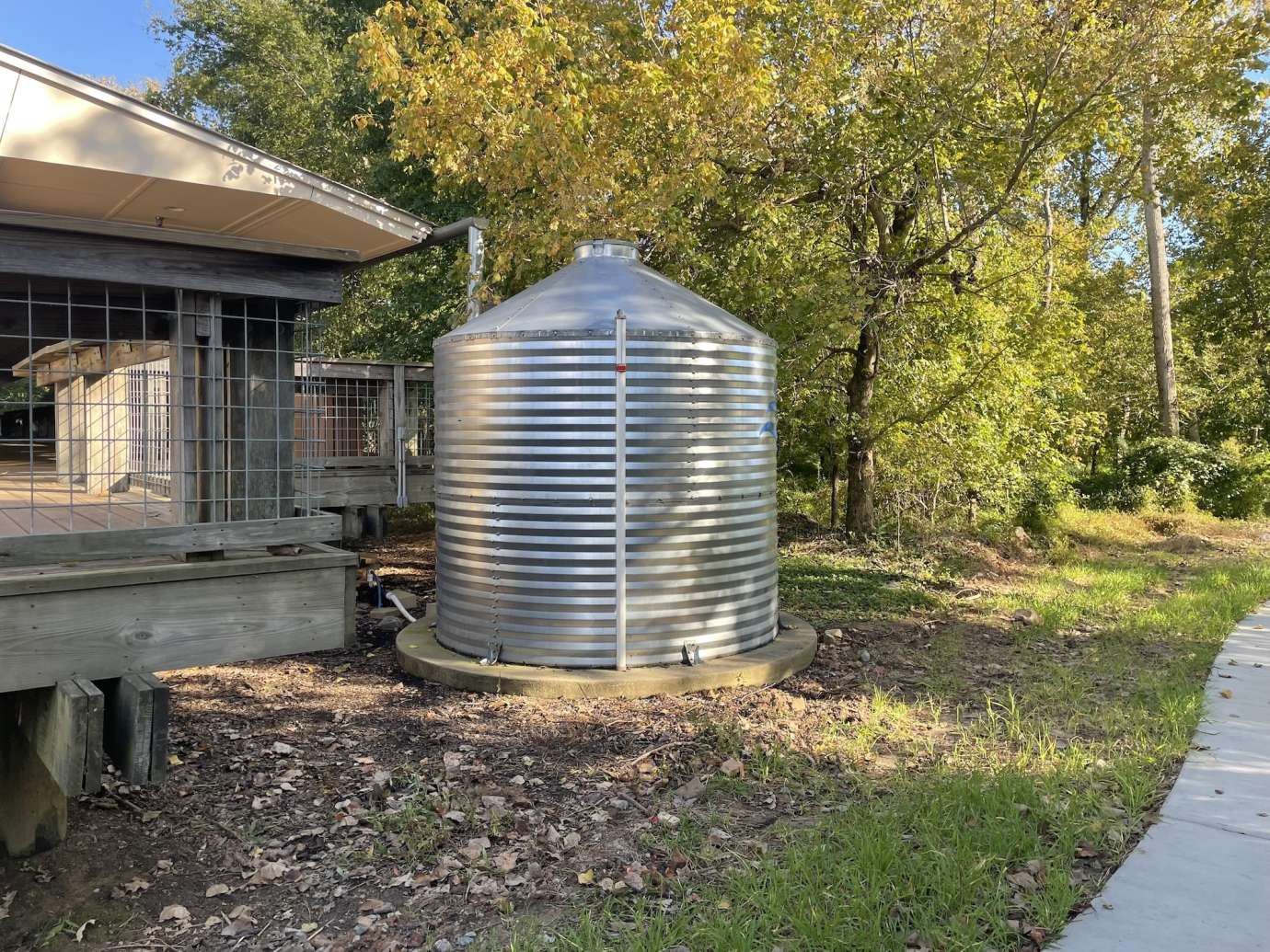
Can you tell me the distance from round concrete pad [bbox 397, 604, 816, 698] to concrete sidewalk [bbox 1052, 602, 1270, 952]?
8.20 ft

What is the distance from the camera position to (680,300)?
6852mm

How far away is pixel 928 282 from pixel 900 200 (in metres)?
1.24

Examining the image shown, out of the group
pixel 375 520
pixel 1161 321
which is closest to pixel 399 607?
→ pixel 375 520

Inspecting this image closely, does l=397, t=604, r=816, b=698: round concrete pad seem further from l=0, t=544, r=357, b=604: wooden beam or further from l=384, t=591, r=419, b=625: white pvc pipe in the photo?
l=0, t=544, r=357, b=604: wooden beam

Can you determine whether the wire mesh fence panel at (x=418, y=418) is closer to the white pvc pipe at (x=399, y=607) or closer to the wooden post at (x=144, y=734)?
the white pvc pipe at (x=399, y=607)

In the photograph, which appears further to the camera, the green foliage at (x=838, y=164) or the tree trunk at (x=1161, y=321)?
the tree trunk at (x=1161, y=321)

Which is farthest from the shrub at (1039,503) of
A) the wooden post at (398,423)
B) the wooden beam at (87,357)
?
the wooden beam at (87,357)

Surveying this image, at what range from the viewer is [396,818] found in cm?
444

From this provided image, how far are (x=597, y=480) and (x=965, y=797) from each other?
2.88 m

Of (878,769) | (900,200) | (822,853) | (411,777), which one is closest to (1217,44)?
(900,200)

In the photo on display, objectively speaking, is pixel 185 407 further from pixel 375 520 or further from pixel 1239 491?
pixel 1239 491

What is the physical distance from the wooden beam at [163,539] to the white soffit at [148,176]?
47.4 inches

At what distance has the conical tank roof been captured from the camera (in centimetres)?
634

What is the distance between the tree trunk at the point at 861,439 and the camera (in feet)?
39.7
